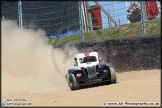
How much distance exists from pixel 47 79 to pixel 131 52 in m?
2.71

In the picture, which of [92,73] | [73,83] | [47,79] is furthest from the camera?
[47,79]

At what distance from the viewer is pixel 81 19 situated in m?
11.5

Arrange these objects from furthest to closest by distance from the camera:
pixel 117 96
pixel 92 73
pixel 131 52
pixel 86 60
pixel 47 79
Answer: pixel 47 79, pixel 131 52, pixel 86 60, pixel 92 73, pixel 117 96

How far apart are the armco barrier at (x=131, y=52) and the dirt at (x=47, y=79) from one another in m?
0.26

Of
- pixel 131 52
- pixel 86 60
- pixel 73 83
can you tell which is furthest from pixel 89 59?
pixel 131 52

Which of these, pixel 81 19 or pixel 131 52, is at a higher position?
pixel 81 19

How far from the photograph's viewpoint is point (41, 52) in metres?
12.5

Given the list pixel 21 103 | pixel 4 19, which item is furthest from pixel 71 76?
pixel 4 19

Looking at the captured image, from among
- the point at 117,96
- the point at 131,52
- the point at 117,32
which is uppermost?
the point at 117,32

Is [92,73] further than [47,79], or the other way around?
[47,79]

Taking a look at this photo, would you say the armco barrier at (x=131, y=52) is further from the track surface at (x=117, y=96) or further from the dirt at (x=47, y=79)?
the track surface at (x=117, y=96)

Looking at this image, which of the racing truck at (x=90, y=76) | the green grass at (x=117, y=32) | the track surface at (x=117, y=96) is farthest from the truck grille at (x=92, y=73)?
the green grass at (x=117, y=32)

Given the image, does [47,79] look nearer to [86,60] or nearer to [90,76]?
[86,60]

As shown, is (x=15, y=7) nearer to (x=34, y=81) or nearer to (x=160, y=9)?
(x=34, y=81)
